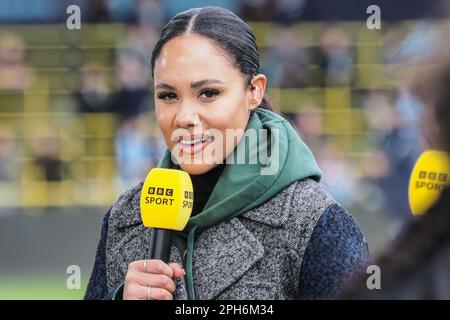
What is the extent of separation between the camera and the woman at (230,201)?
57.0 inches

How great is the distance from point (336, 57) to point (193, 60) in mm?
4752

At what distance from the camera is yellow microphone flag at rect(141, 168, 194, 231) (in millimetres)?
1439

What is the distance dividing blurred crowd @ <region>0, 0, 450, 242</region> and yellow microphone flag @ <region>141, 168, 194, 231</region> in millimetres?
4144

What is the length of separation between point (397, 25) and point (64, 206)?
2.10m

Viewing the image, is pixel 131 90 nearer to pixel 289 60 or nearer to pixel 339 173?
pixel 289 60

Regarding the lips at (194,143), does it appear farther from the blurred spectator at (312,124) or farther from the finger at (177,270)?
the blurred spectator at (312,124)

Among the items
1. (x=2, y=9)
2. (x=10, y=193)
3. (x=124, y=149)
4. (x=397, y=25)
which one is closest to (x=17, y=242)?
(x=10, y=193)

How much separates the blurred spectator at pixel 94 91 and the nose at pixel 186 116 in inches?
185

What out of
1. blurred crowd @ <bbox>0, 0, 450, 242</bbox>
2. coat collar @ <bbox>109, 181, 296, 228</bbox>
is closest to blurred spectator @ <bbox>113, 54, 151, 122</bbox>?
blurred crowd @ <bbox>0, 0, 450, 242</bbox>

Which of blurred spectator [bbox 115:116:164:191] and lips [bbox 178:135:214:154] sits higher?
blurred spectator [bbox 115:116:164:191]

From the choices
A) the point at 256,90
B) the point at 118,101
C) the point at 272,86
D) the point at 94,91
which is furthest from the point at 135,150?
the point at 256,90

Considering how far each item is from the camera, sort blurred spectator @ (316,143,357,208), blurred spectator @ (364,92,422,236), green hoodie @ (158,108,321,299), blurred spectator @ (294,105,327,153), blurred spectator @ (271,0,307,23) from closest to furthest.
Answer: green hoodie @ (158,108,321,299) < blurred spectator @ (364,92,422,236) < blurred spectator @ (316,143,357,208) < blurred spectator @ (294,105,327,153) < blurred spectator @ (271,0,307,23)

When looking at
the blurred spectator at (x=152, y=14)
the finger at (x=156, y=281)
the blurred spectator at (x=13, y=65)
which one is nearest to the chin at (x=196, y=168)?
the finger at (x=156, y=281)

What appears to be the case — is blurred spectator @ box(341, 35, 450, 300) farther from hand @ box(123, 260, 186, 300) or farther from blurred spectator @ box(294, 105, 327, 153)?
blurred spectator @ box(294, 105, 327, 153)
